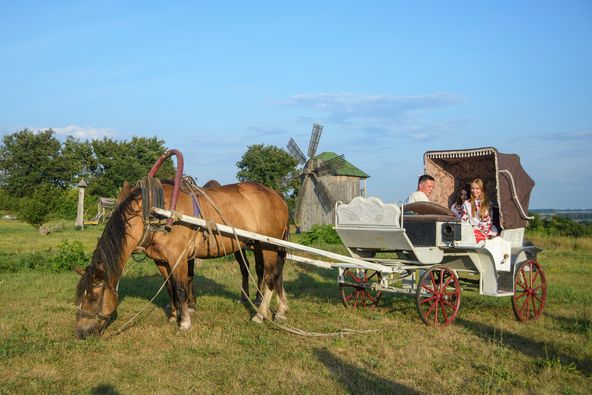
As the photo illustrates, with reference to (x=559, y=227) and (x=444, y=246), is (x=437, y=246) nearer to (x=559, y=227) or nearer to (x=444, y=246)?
(x=444, y=246)

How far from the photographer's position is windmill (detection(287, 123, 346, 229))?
3316cm

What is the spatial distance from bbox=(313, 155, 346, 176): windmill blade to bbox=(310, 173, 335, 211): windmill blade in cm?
47

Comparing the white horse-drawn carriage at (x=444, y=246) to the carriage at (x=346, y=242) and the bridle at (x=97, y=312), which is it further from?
the bridle at (x=97, y=312)

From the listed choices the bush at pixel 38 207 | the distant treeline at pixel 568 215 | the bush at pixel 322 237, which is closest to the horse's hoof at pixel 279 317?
the bush at pixel 322 237

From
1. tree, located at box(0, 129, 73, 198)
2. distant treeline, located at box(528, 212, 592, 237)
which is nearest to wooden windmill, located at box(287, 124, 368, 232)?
distant treeline, located at box(528, 212, 592, 237)

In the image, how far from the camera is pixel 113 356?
5.79 metres

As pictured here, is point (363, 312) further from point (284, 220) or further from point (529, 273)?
point (529, 273)

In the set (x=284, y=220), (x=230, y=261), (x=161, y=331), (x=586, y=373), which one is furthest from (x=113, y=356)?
(x=230, y=261)

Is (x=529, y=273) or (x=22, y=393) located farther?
(x=529, y=273)

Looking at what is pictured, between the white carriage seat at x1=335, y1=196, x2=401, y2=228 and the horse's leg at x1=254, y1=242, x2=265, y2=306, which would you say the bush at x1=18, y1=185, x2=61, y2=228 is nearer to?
the horse's leg at x1=254, y1=242, x2=265, y2=306

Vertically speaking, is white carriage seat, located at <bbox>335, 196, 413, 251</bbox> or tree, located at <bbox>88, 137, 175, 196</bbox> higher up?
tree, located at <bbox>88, 137, 175, 196</bbox>

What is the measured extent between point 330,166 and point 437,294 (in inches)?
1030

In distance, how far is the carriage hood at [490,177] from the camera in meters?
7.84

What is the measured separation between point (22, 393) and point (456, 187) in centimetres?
745
